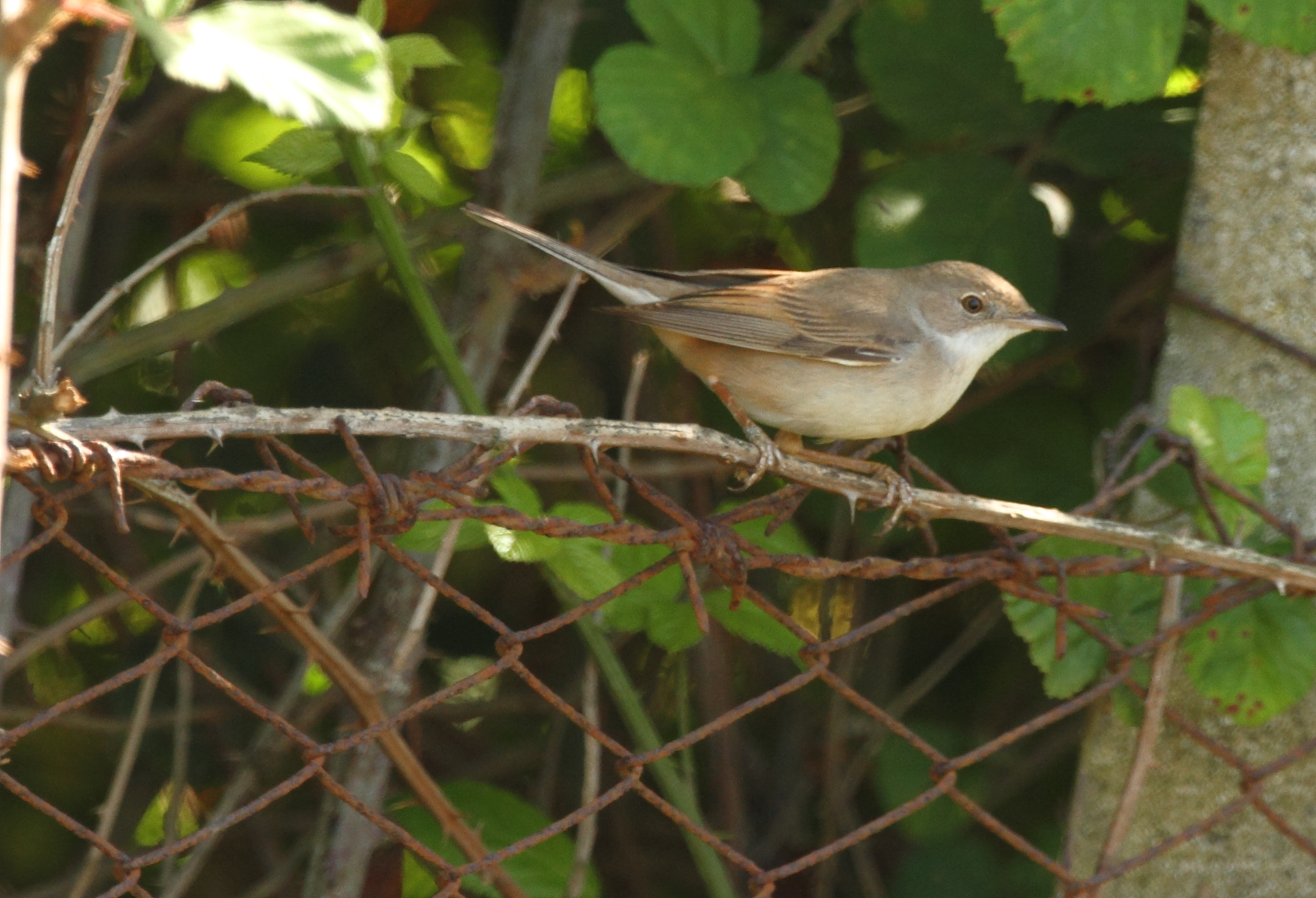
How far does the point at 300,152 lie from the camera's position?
221cm

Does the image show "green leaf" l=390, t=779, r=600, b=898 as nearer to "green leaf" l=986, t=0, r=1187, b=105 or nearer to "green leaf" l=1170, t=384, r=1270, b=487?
"green leaf" l=1170, t=384, r=1270, b=487

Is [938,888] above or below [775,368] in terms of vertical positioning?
below

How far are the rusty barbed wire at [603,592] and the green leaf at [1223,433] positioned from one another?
0.05 metres

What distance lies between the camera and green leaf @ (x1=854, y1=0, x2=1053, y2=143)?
10.5ft

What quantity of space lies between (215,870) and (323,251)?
1890mm

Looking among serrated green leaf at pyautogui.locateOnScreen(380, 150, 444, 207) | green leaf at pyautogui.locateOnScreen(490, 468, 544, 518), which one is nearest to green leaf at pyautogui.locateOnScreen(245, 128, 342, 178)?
serrated green leaf at pyautogui.locateOnScreen(380, 150, 444, 207)

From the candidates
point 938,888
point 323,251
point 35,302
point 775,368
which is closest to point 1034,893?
point 938,888

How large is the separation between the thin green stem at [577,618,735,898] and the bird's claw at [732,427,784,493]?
417mm

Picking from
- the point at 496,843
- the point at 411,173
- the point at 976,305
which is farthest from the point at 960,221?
the point at 496,843

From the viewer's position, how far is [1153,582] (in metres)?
2.45

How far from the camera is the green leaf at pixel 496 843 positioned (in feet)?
8.42

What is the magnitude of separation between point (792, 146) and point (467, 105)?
1327 millimetres

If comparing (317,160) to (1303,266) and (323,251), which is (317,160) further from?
(1303,266)

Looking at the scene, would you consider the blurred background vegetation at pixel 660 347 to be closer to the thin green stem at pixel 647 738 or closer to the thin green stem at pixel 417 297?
the thin green stem at pixel 647 738
